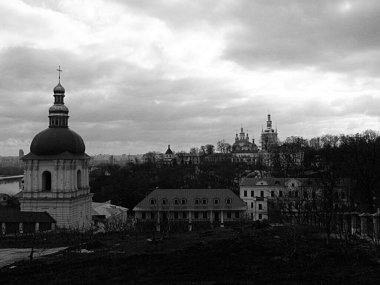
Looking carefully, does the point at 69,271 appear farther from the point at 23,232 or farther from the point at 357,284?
the point at 23,232

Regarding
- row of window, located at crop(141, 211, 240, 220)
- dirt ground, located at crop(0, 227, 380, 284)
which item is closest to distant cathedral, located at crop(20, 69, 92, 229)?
row of window, located at crop(141, 211, 240, 220)

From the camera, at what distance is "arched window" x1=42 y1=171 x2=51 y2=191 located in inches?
1826

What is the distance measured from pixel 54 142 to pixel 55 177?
319cm

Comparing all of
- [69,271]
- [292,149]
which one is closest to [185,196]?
[69,271]

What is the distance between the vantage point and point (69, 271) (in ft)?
74.3

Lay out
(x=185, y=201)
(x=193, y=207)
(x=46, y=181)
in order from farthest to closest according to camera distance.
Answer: (x=185, y=201) < (x=193, y=207) < (x=46, y=181)

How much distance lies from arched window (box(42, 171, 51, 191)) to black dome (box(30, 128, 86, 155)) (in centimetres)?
195

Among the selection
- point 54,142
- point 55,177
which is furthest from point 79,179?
point 54,142

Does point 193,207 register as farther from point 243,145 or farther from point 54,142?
point 243,145

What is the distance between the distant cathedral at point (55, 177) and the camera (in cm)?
4528

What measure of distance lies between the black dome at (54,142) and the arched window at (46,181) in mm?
1952

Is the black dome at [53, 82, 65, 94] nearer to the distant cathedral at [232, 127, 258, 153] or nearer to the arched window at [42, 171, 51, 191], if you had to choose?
the arched window at [42, 171, 51, 191]

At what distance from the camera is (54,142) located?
151 ft

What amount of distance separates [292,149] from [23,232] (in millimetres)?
64016
